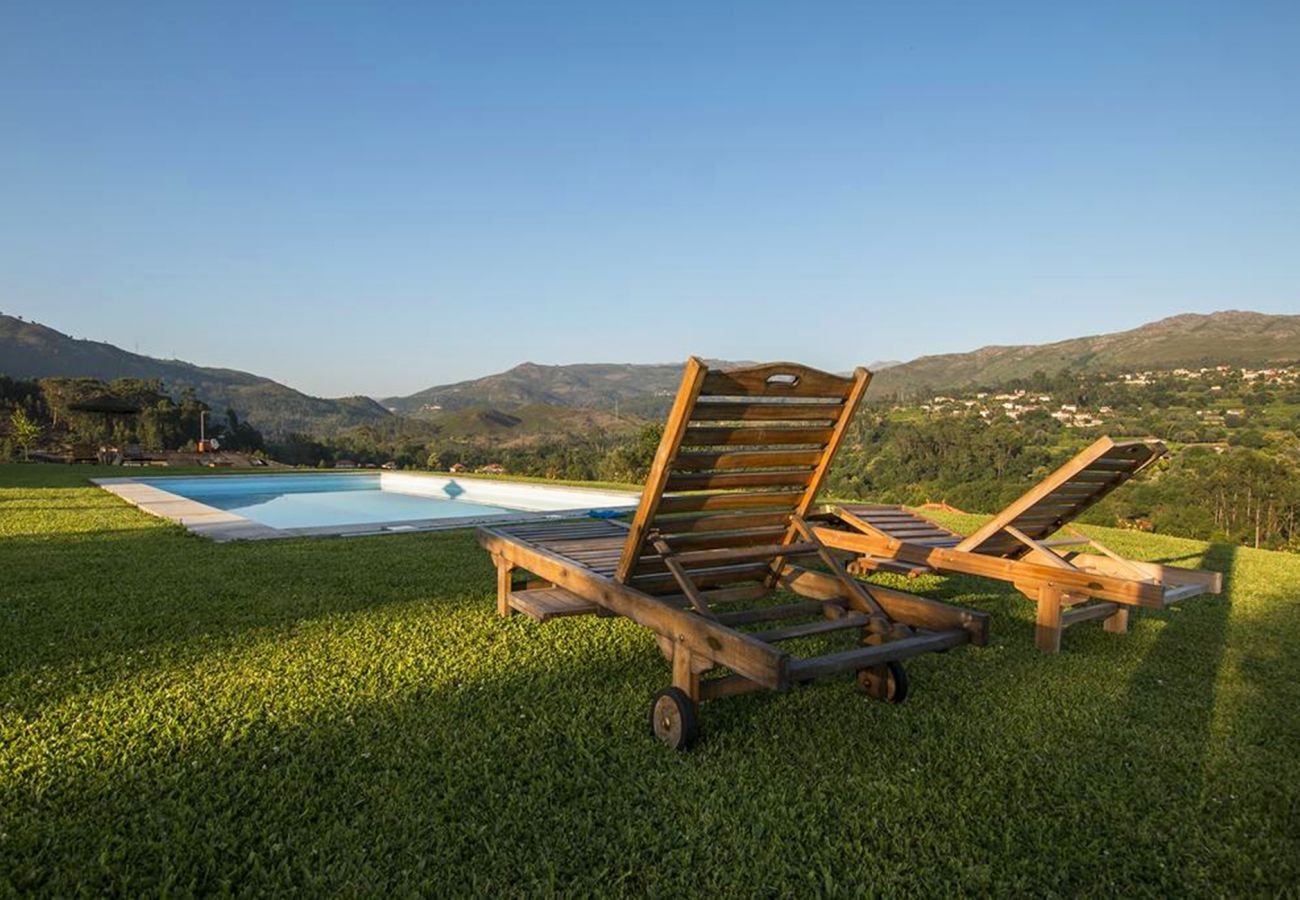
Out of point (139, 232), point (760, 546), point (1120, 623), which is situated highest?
point (139, 232)

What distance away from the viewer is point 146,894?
163cm

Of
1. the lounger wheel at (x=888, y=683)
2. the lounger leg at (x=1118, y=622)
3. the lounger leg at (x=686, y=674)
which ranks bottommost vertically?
the lounger leg at (x=1118, y=622)

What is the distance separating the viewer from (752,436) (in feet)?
9.82

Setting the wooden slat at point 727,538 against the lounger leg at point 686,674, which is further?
the wooden slat at point 727,538

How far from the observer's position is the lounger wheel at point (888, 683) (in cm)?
294

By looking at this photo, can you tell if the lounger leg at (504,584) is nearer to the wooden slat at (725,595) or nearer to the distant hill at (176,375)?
the wooden slat at (725,595)

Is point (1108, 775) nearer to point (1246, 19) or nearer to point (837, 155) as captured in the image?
point (1246, 19)

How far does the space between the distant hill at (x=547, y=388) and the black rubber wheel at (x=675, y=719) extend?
5339 inches

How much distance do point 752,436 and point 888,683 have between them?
127 centimetres

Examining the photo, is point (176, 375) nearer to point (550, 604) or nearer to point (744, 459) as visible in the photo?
point (550, 604)

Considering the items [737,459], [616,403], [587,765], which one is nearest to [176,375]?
[616,403]

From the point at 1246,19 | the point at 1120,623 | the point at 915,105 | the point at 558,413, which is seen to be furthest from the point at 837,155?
the point at 558,413

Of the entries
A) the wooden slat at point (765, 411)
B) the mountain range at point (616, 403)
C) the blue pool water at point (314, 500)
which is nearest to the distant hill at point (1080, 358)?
→ the mountain range at point (616, 403)

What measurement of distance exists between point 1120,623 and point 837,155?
24592mm
